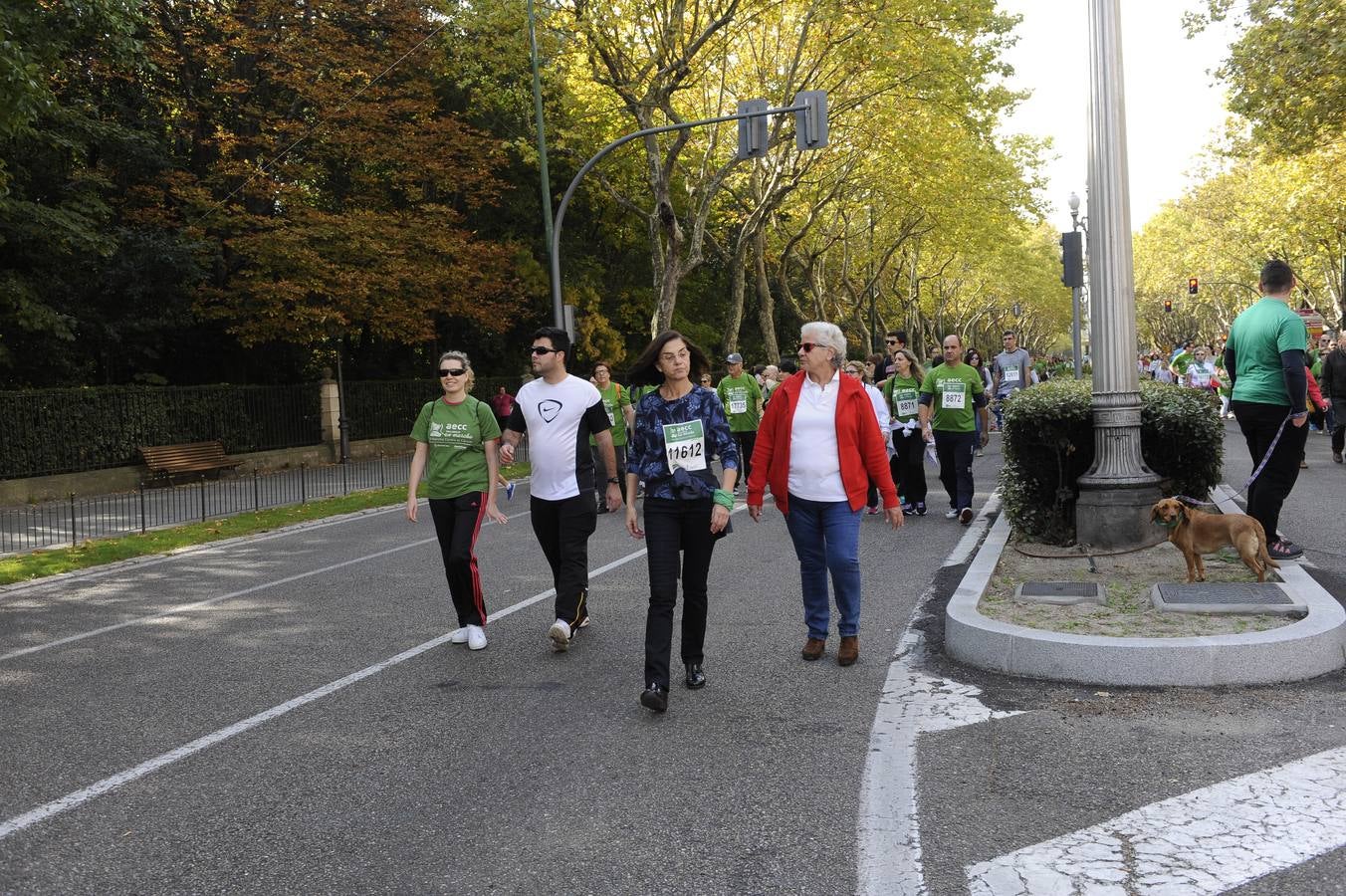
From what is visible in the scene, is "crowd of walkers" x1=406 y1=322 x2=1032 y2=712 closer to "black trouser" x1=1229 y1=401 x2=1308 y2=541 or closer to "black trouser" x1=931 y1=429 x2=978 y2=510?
"black trouser" x1=1229 y1=401 x2=1308 y2=541

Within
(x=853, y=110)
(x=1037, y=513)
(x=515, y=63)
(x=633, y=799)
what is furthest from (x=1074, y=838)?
(x=853, y=110)

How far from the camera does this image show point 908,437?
1246 cm

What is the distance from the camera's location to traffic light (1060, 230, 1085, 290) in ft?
40.3

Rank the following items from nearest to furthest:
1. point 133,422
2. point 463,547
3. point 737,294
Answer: point 463,547 → point 133,422 → point 737,294

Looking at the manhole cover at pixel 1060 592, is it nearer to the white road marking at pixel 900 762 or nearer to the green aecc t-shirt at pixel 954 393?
the white road marking at pixel 900 762

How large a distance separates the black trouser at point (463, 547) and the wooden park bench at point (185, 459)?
16729 millimetres

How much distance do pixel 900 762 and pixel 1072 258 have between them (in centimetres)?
973

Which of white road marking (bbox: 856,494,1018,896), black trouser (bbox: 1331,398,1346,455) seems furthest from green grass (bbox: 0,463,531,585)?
black trouser (bbox: 1331,398,1346,455)

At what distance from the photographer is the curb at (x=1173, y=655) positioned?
529cm

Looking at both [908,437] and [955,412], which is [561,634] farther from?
[908,437]

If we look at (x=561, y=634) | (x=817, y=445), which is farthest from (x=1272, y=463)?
(x=561, y=634)

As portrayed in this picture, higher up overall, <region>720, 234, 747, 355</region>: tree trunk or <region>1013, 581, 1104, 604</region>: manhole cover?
<region>720, 234, 747, 355</region>: tree trunk

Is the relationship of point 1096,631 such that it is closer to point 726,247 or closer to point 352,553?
point 352,553

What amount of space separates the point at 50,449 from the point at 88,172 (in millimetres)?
5302
